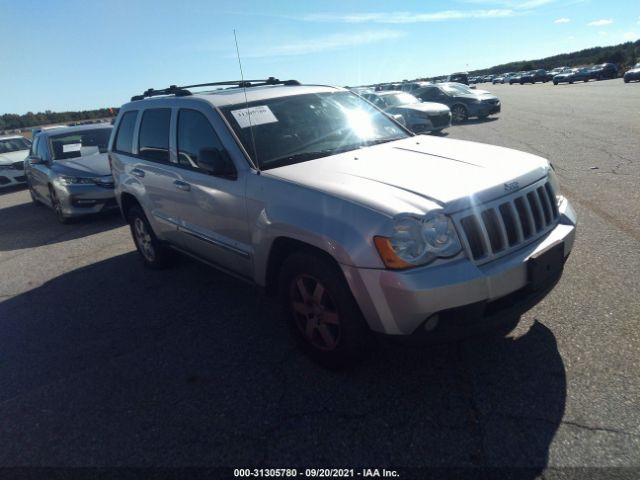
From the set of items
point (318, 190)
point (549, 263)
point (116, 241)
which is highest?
point (318, 190)

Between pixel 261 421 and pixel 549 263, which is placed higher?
pixel 549 263

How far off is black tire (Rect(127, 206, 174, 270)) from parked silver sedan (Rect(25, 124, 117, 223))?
2980 mm

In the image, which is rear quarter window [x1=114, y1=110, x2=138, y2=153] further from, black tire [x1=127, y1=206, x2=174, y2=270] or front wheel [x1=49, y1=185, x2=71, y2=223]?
front wheel [x1=49, y1=185, x2=71, y2=223]

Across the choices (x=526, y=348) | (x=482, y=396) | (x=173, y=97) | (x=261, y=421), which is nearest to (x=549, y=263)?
(x=526, y=348)

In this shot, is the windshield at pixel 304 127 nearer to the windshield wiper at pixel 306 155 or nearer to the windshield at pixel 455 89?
the windshield wiper at pixel 306 155

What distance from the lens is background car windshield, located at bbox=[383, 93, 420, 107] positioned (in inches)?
670

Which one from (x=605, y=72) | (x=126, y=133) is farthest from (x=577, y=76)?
(x=126, y=133)

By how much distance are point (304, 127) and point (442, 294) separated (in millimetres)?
2032

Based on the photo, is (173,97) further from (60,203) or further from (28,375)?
(60,203)

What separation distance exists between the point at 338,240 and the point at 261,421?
3.80ft

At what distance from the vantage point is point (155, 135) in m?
4.63

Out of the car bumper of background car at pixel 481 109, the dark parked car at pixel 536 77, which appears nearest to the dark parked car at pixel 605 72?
the dark parked car at pixel 536 77

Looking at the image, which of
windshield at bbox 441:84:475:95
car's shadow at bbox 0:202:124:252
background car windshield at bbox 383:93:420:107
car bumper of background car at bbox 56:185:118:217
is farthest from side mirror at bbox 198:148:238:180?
windshield at bbox 441:84:475:95

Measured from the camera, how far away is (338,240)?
2604mm
